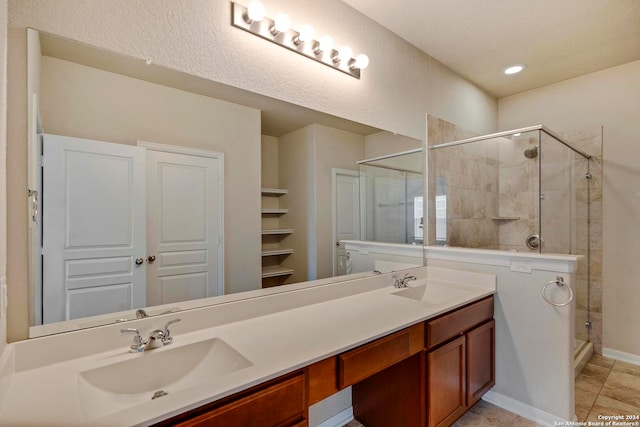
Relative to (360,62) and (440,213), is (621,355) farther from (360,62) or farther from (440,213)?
(360,62)

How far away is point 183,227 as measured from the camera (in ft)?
4.44

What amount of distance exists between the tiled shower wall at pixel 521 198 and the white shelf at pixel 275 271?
1371mm

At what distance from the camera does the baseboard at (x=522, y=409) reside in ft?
6.30

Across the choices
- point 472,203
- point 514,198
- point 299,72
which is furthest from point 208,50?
point 514,198

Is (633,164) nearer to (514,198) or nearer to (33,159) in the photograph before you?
(514,198)

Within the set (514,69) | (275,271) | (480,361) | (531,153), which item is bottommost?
(480,361)

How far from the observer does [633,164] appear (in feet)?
8.82

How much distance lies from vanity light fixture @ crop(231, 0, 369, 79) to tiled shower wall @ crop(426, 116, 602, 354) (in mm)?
995

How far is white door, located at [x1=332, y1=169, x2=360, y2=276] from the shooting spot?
76.2 inches

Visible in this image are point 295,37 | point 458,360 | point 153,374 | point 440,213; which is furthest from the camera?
point 440,213

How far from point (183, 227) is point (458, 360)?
1647mm

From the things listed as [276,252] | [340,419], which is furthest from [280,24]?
[340,419]

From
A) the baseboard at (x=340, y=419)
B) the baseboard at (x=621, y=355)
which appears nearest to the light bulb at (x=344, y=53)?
the baseboard at (x=340, y=419)

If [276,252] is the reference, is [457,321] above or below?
below
